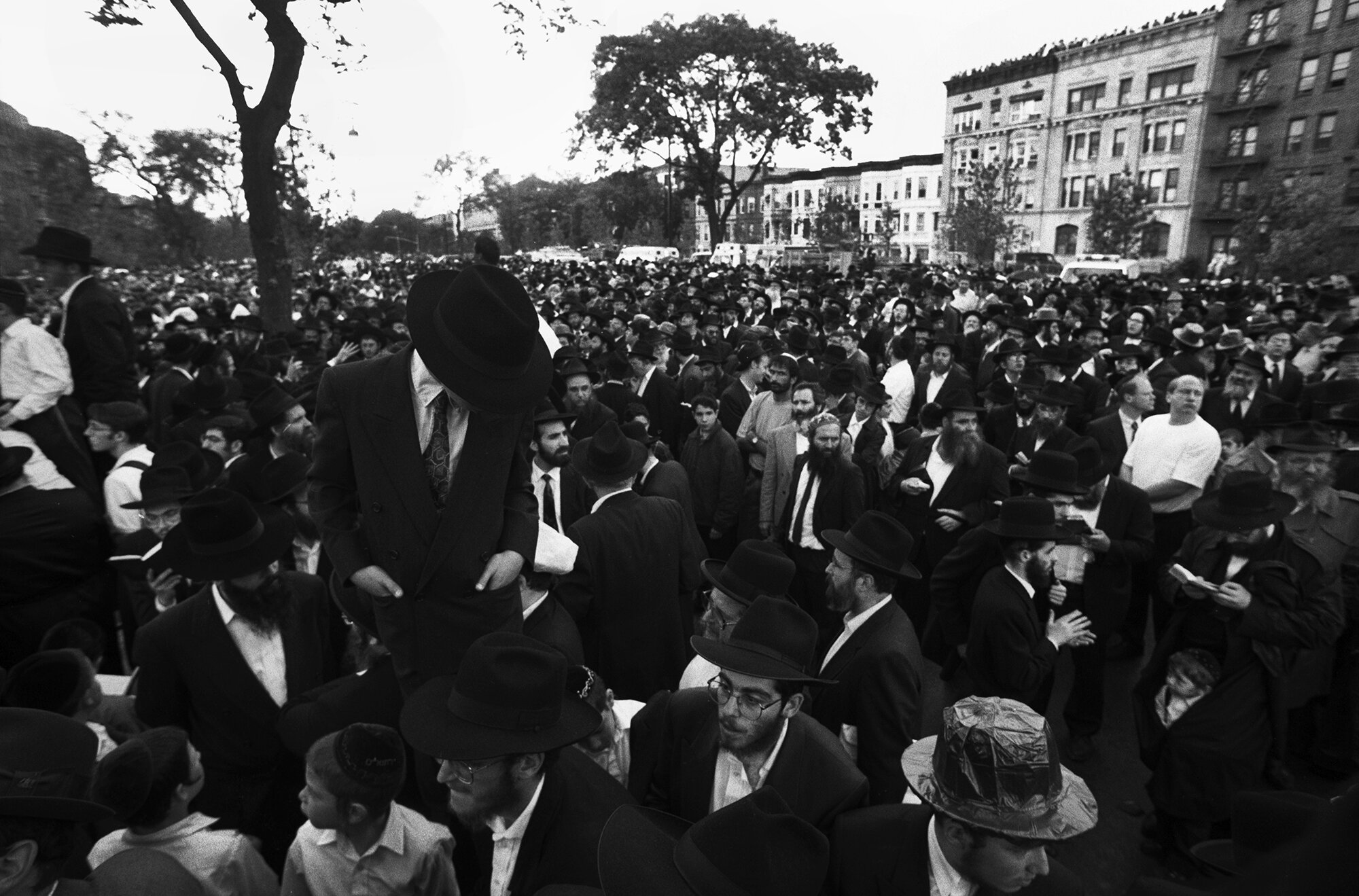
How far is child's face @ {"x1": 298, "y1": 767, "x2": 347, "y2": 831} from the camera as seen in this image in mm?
2605

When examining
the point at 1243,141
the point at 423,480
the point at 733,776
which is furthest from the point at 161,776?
the point at 1243,141

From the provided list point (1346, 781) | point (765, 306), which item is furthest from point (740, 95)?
point (1346, 781)

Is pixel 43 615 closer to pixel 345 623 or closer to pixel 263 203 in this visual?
pixel 345 623

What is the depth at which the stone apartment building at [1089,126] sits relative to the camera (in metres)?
50.3

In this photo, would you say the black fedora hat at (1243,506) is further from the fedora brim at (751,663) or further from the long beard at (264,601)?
the long beard at (264,601)

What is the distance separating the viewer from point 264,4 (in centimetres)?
998

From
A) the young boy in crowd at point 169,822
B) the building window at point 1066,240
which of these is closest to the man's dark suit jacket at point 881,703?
the young boy in crowd at point 169,822

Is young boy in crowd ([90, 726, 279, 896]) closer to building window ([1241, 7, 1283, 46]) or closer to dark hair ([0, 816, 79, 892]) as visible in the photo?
dark hair ([0, 816, 79, 892])

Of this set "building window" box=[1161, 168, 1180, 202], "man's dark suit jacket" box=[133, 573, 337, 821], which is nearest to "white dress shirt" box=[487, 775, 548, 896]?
"man's dark suit jacket" box=[133, 573, 337, 821]

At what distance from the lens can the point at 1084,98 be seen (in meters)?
57.0

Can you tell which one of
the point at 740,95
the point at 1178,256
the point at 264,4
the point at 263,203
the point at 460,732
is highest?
the point at 740,95

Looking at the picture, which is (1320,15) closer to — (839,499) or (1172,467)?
(1172,467)

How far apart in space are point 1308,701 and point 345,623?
573 centimetres

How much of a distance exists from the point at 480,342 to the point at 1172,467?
6010 millimetres
